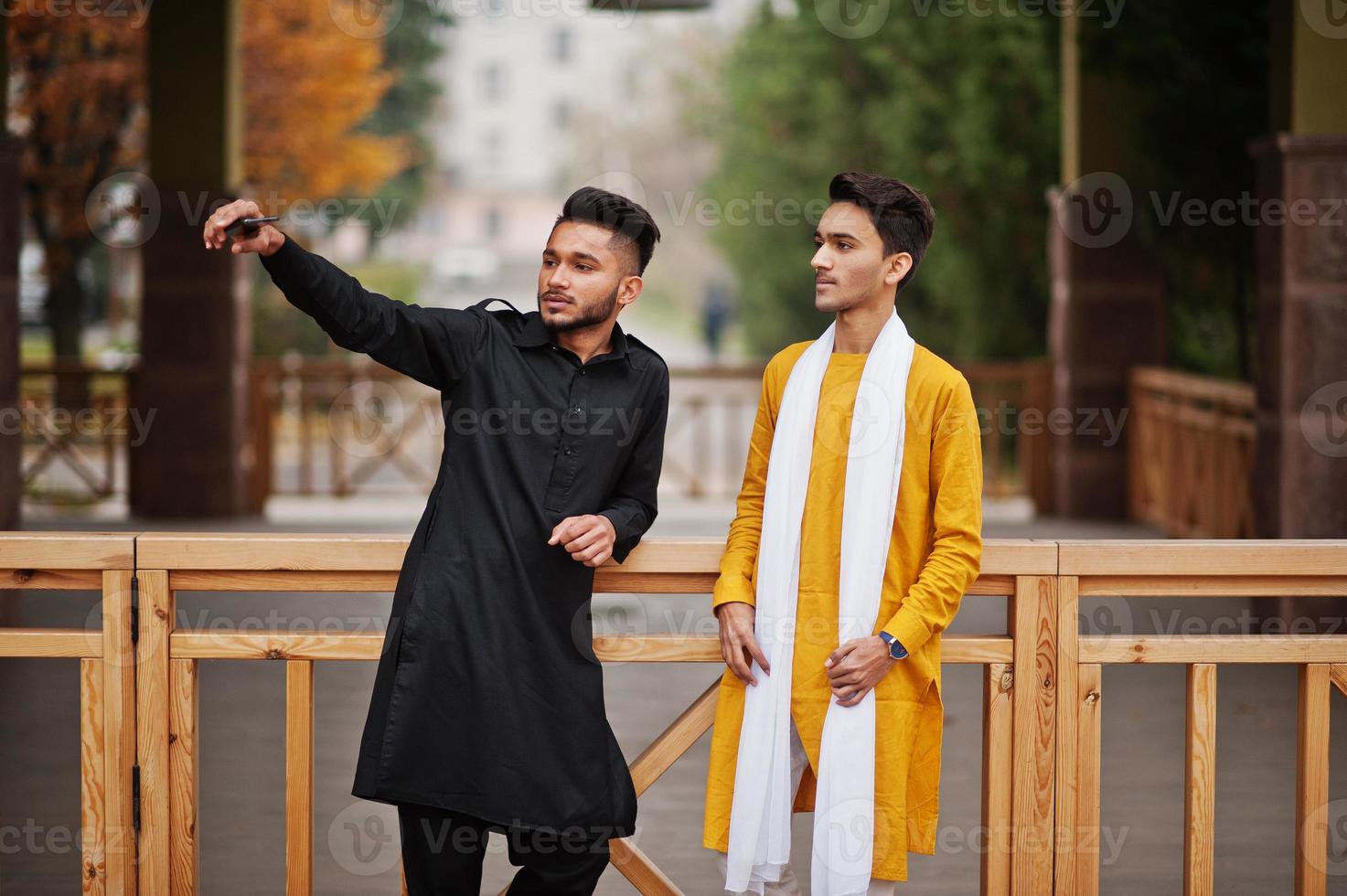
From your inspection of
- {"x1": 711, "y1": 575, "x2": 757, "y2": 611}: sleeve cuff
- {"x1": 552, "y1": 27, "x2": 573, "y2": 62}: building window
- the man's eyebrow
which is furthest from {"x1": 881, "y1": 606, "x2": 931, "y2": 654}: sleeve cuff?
{"x1": 552, "y1": 27, "x2": 573, "y2": 62}: building window

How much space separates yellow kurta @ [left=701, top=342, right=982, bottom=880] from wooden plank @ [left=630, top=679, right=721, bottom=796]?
0.44ft

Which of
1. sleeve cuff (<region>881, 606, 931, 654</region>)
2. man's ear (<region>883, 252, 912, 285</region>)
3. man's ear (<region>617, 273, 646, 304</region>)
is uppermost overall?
man's ear (<region>883, 252, 912, 285</region>)

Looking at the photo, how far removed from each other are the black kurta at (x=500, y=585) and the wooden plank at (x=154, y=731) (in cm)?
54

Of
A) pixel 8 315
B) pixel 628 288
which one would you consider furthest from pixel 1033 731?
pixel 8 315

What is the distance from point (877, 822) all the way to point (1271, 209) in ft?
15.5

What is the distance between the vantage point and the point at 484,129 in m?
50.4

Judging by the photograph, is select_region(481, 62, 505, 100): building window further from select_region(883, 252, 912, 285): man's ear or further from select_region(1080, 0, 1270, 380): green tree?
select_region(883, 252, 912, 285): man's ear

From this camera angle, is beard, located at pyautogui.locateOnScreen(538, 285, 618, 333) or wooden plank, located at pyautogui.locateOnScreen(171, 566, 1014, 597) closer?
beard, located at pyautogui.locateOnScreen(538, 285, 618, 333)

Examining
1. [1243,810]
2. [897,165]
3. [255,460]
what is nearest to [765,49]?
[897,165]

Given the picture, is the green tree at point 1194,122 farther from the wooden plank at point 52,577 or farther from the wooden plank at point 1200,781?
the wooden plank at point 52,577

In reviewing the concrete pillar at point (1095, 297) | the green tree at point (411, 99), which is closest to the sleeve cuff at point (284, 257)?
the concrete pillar at point (1095, 297)

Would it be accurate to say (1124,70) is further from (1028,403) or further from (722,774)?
(722,774)

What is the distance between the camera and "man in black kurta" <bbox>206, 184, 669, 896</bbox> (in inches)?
112

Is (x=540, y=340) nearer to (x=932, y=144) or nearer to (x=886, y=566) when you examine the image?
(x=886, y=566)
